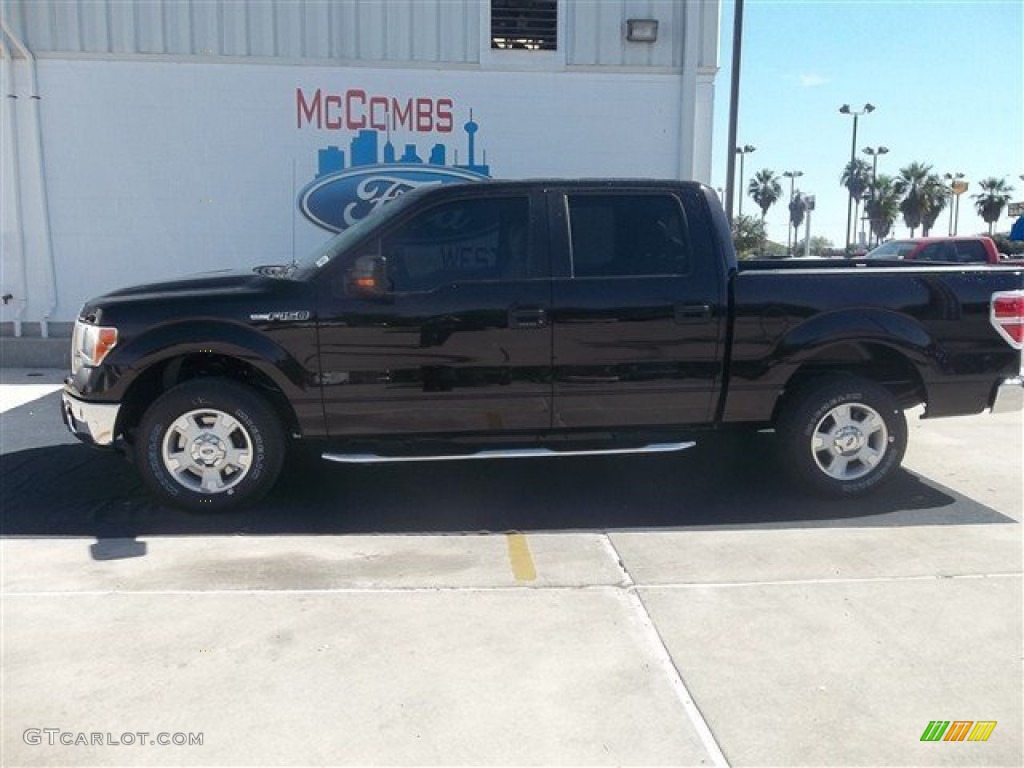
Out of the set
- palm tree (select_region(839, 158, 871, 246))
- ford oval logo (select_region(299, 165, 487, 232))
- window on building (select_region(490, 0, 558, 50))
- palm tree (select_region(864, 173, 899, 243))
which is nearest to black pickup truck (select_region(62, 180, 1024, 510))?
ford oval logo (select_region(299, 165, 487, 232))

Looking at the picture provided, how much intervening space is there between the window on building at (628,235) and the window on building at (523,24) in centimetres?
576

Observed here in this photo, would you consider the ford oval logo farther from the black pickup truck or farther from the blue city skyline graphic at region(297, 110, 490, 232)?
the black pickup truck

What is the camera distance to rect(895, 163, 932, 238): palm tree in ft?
212

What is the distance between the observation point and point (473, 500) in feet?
19.3

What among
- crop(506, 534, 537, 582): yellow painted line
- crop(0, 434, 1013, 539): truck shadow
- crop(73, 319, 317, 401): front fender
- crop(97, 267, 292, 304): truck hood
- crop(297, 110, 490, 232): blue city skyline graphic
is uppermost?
crop(297, 110, 490, 232): blue city skyline graphic

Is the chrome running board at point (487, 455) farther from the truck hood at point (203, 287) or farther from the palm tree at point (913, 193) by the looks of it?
the palm tree at point (913, 193)

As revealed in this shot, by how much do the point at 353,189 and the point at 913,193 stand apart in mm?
63308

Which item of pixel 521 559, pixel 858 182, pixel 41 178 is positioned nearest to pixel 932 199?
pixel 858 182

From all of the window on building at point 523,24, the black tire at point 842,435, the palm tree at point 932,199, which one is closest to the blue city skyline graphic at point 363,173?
the window on building at point 523,24

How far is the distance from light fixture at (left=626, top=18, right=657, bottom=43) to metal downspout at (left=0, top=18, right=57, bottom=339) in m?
6.79

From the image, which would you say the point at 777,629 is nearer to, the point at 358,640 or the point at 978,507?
the point at 358,640

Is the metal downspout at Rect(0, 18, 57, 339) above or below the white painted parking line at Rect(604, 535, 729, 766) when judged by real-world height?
above

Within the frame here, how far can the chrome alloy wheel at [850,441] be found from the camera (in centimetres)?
580

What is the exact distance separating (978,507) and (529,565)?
306 centimetres
